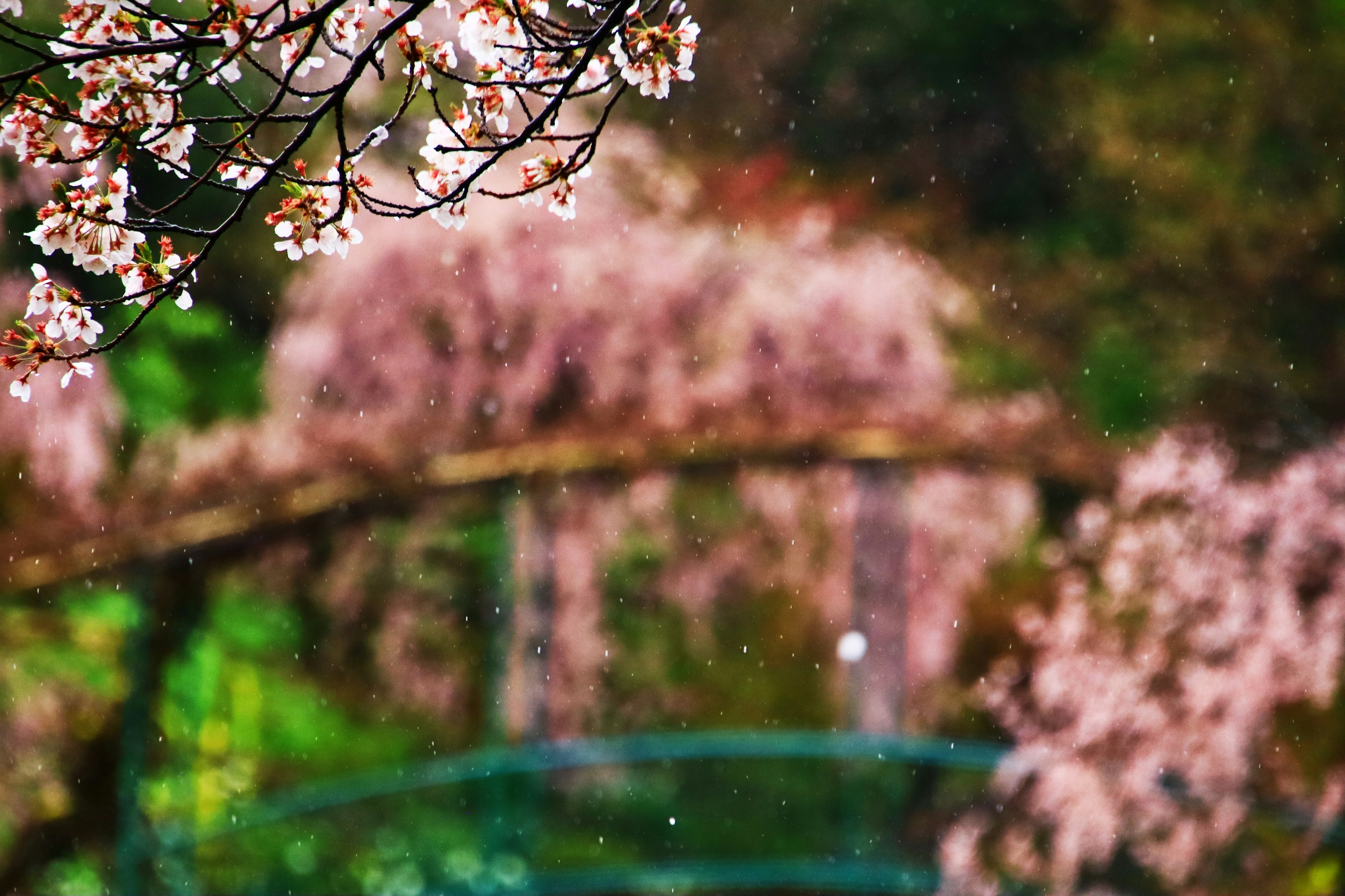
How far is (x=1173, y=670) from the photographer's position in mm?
5648

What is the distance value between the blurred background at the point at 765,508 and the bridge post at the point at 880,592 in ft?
0.09

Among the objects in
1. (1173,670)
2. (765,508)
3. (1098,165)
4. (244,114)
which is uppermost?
(1098,165)

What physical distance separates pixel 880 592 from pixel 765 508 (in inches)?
47.4

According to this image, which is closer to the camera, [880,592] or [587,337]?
[880,592]

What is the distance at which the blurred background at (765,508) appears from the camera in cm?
521

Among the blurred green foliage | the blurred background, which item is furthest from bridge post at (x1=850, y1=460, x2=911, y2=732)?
the blurred green foliage

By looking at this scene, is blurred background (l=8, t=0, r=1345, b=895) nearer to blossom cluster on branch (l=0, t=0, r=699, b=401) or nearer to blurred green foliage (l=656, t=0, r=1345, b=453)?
blurred green foliage (l=656, t=0, r=1345, b=453)

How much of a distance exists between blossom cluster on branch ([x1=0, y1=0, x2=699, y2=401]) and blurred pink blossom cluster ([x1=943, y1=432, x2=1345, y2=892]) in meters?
4.16

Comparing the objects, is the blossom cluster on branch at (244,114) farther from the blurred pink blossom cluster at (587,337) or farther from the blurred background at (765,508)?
the blurred pink blossom cluster at (587,337)

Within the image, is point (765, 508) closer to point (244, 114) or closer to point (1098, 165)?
point (1098, 165)

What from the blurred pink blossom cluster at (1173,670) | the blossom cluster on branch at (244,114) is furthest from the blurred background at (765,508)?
the blossom cluster on branch at (244,114)

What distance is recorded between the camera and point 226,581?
6.53m

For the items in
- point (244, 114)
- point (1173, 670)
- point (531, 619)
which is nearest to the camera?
point (244, 114)

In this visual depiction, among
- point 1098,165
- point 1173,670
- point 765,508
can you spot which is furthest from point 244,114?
point 1098,165
